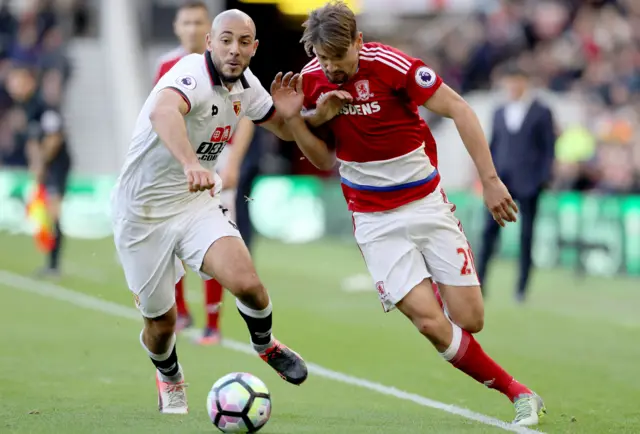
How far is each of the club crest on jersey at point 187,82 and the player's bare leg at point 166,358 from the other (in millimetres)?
1333

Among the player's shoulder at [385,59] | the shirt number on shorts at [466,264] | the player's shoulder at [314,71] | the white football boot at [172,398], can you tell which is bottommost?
the white football boot at [172,398]

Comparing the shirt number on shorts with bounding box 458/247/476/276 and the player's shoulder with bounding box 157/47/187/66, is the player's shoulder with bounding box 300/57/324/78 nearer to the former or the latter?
the shirt number on shorts with bounding box 458/247/476/276

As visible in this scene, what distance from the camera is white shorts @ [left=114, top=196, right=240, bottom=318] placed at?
7160mm

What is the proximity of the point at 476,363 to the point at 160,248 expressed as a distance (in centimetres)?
193

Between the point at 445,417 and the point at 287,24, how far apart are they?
1997cm

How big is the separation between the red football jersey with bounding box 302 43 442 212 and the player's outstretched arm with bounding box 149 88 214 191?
2.94ft

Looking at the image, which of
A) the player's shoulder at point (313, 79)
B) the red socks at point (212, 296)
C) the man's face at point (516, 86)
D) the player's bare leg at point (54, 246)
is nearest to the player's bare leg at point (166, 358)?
the player's shoulder at point (313, 79)

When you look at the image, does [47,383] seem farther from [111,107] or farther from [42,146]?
[111,107]

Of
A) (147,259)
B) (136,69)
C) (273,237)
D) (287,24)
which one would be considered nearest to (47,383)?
(147,259)

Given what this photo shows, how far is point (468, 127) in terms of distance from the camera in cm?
685

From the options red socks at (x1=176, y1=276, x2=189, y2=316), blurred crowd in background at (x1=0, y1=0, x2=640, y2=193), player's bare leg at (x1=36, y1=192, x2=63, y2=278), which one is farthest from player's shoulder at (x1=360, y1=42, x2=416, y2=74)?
blurred crowd in background at (x1=0, y1=0, x2=640, y2=193)

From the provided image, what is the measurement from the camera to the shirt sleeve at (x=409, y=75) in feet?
22.7

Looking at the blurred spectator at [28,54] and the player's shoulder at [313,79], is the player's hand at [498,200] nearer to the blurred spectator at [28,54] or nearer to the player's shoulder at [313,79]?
the player's shoulder at [313,79]

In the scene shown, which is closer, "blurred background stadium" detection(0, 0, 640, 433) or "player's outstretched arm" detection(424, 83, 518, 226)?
"player's outstretched arm" detection(424, 83, 518, 226)
